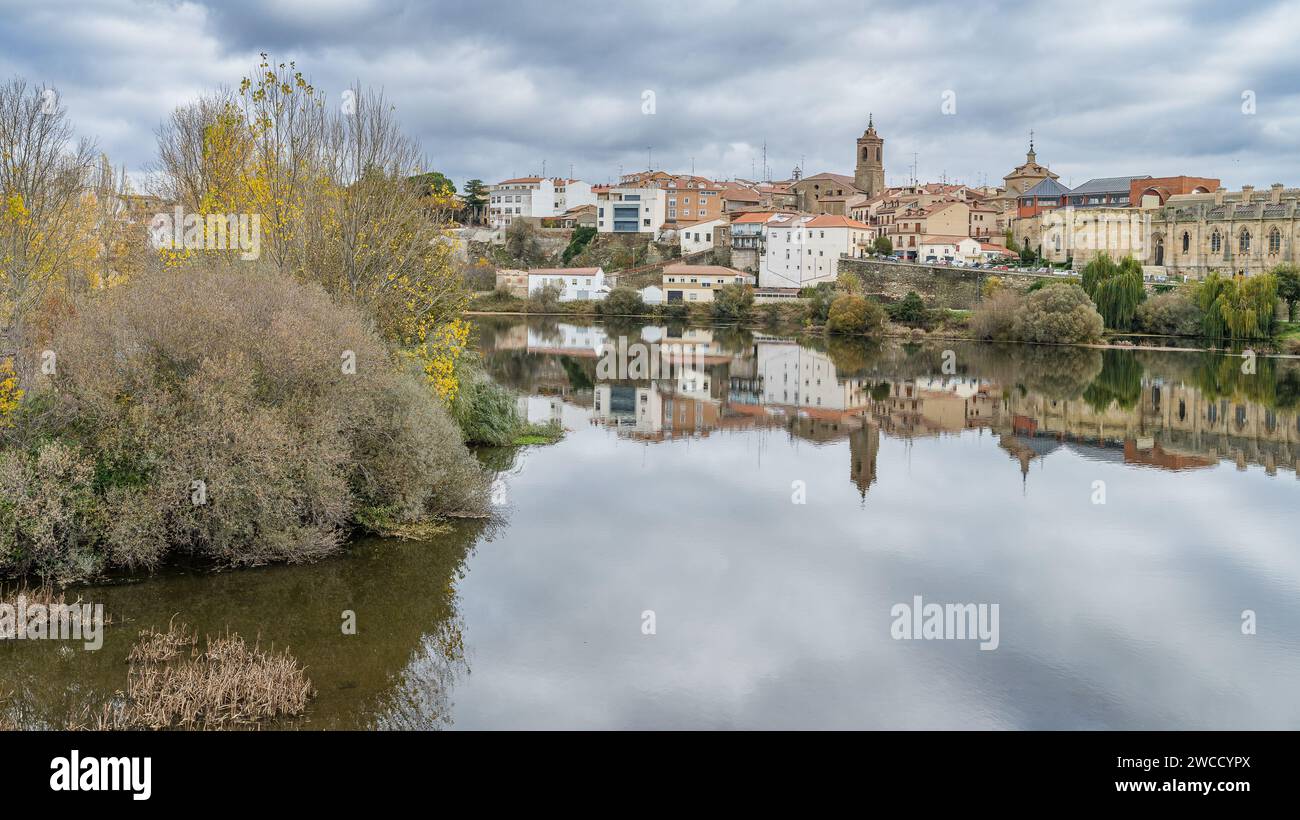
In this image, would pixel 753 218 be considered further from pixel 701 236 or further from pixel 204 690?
pixel 204 690

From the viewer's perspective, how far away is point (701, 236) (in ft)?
323

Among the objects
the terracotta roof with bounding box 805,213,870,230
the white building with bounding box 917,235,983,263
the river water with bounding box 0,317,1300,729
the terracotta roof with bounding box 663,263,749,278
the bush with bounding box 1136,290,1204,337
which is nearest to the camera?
the river water with bounding box 0,317,1300,729

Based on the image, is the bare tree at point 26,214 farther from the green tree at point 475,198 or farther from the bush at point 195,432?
the green tree at point 475,198

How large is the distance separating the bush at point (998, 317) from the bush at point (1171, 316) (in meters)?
7.49

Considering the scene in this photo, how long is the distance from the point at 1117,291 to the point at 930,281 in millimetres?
18470

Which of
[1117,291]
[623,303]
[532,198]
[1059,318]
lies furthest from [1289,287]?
[532,198]

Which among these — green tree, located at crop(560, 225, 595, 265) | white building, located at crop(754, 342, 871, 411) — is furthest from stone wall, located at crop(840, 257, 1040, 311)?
green tree, located at crop(560, 225, 595, 265)

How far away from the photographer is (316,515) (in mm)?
14023

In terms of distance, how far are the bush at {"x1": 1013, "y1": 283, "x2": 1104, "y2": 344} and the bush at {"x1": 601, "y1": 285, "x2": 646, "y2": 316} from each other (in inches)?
1331

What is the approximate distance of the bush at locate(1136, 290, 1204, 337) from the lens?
2416 inches

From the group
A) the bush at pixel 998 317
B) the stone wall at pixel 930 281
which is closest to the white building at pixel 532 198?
the stone wall at pixel 930 281

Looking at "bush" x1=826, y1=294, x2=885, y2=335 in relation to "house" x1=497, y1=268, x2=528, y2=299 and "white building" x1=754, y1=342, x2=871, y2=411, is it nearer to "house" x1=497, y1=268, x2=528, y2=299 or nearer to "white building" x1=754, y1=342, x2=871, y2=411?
"white building" x1=754, y1=342, x2=871, y2=411

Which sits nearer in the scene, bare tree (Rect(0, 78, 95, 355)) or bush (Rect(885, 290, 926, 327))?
bare tree (Rect(0, 78, 95, 355))

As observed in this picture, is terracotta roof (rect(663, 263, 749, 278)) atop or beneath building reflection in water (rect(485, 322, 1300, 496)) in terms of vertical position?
atop
